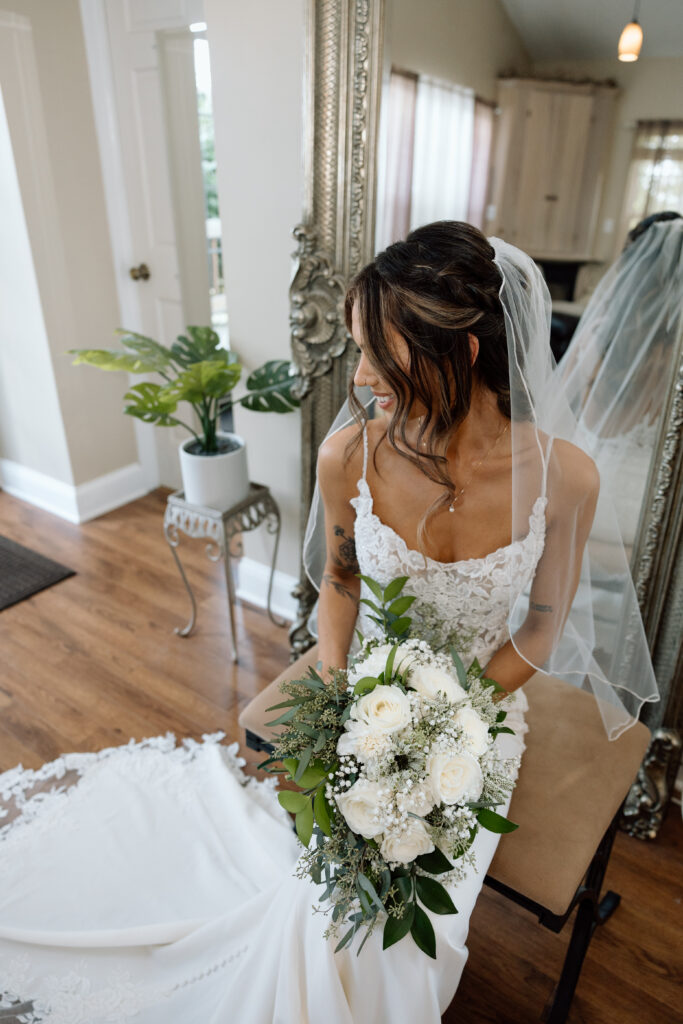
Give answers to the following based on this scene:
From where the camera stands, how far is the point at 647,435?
170 cm

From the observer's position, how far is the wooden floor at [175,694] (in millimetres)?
1617

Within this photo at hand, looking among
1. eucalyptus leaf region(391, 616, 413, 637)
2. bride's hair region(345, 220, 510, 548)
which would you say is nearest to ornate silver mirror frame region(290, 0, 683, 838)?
bride's hair region(345, 220, 510, 548)

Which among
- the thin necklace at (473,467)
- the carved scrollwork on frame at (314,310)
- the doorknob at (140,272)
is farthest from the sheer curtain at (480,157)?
the doorknob at (140,272)

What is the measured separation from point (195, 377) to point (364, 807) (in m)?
1.48

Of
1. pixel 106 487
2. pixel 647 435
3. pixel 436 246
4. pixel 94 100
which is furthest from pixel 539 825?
pixel 94 100

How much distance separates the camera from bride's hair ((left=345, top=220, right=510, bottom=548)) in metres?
1.21

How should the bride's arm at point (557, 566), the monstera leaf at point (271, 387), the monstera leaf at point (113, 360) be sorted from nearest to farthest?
the bride's arm at point (557, 566)
the monstera leaf at point (113, 360)
the monstera leaf at point (271, 387)

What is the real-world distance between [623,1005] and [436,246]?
5.62 feet

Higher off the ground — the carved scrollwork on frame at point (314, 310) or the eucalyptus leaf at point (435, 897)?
the carved scrollwork on frame at point (314, 310)

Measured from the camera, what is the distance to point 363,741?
101 centimetres

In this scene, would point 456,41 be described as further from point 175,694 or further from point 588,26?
point 175,694

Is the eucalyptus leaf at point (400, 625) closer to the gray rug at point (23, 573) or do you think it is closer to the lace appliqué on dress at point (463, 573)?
the lace appliqué on dress at point (463, 573)

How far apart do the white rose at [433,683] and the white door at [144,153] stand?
2833 millimetres

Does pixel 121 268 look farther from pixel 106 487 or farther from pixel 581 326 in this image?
pixel 581 326
